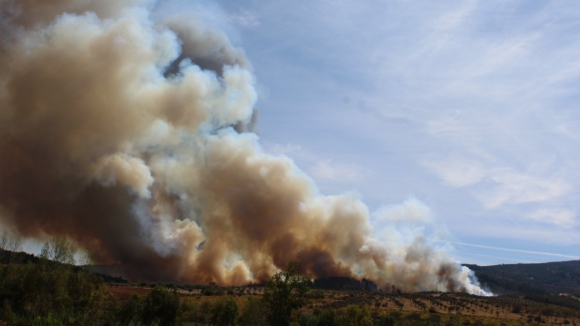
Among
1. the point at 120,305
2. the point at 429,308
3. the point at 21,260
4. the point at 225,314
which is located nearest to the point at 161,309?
the point at 120,305

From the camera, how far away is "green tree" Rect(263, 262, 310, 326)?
133ft

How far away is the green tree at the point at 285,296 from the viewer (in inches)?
1599

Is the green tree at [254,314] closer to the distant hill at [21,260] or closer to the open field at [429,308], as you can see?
the open field at [429,308]

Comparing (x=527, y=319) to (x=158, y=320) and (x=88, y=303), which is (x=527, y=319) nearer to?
(x=158, y=320)

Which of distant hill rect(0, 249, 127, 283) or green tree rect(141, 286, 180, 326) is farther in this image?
distant hill rect(0, 249, 127, 283)

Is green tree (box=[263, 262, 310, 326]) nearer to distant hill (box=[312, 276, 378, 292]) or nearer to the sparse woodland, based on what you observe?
the sparse woodland

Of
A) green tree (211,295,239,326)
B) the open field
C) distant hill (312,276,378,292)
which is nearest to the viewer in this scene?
green tree (211,295,239,326)

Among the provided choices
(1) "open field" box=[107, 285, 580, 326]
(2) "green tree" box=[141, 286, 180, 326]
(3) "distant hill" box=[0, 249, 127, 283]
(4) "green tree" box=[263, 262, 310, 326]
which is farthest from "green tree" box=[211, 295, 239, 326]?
(3) "distant hill" box=[0, 249, 127, 283]

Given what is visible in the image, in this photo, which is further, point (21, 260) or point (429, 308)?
point (429, 308)

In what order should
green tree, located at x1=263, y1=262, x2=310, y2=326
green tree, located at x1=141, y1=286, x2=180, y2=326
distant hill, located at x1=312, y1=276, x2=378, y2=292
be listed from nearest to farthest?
green tree, located at x1=263, y1=262, x2=310, y2=326
green tree, located at x1=141, y1=286, x2=180, y2=326
distant hill, located at x1=312, y1=276, x2=378, y2=292

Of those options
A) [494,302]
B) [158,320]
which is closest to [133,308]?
[158,320]

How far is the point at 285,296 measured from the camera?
40656 millimetres

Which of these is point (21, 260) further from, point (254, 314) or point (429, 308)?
point (429, 308)

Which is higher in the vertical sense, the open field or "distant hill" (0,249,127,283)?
"distant hill" (0,249,127,283)
